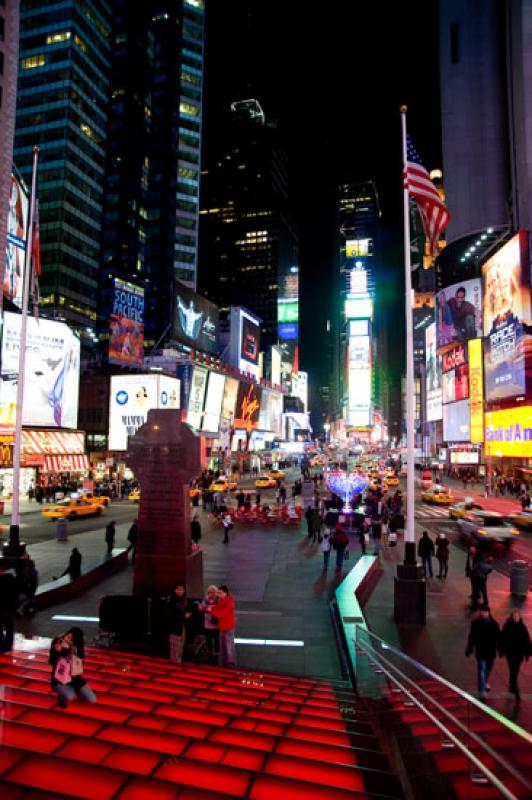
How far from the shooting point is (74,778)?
365cm

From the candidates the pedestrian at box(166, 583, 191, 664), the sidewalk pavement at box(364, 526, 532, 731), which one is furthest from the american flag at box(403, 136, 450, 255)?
the pedestrian at box(166, 583, 191, 664)

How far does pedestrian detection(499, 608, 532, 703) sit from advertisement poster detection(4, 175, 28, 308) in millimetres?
36389

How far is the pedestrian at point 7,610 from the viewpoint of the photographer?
28.0 feet

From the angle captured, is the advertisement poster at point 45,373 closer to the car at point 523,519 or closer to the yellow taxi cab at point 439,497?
the yellow taxi cab at point 439,497

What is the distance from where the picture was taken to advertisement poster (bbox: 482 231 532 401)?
51.2m

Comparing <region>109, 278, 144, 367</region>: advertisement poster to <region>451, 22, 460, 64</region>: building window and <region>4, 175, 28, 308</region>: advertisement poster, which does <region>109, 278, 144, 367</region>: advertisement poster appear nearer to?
<region>4, 175, 28, 308</region>: advertisement poster

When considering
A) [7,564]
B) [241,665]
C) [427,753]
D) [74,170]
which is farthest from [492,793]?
[74,170]

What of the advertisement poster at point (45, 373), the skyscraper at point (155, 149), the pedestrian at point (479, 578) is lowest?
the pedestrian at point (479, 578)

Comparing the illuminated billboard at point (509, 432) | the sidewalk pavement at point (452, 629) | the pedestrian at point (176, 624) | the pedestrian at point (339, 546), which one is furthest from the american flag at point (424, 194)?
the illuminated billboard at point (509, 432)

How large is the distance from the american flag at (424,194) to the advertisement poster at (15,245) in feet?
99.8

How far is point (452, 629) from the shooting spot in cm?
1109

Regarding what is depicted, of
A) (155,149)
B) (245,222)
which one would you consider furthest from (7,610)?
(245,222)

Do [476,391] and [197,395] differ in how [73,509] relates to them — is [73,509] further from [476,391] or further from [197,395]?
[476,391]

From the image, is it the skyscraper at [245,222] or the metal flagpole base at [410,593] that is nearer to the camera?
the metal flagpole base at [410,593]
